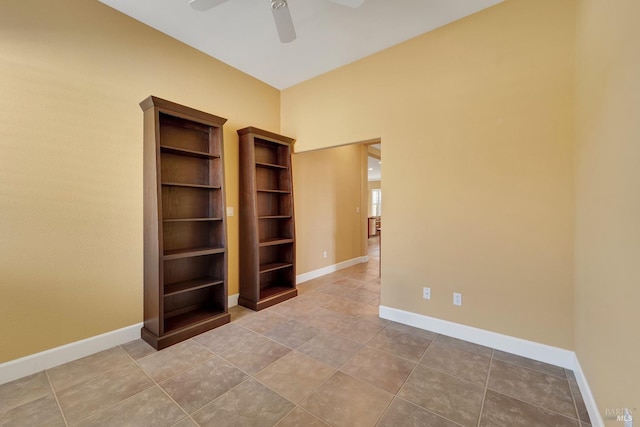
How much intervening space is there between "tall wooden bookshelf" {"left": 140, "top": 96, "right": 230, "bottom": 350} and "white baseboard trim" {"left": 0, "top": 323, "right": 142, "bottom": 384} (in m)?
0.17

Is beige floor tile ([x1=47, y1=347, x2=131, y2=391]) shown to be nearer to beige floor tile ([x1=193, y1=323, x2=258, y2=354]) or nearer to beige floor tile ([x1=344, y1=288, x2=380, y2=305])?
beige floor tile ([x1=193, y1=323, x2=258, y2=354])

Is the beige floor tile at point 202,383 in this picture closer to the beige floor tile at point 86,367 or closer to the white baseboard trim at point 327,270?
the beige floor tile at point 86,367

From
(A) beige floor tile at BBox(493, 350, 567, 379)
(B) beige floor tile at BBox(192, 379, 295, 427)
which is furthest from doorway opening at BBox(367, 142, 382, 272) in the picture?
(B) beige floor tile at BBox(192, 379, 295, 427)

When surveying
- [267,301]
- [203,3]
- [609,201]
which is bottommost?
[267,301]

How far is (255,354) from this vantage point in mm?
2242

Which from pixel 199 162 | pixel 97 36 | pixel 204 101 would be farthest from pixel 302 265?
pixel 97 36

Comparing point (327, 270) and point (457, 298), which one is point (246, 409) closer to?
point (457, 298)

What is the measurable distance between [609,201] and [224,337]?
3.08m

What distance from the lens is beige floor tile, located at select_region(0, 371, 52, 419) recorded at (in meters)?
1.67

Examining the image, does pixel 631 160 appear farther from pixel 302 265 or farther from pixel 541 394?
pixel 302 265

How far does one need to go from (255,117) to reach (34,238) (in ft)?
8.73

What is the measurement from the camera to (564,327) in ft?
6.61

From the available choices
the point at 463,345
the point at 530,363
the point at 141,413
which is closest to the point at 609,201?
the point at 530,363

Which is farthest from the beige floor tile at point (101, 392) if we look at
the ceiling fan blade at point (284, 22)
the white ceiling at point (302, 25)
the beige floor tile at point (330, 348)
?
the white ceiling at point (302, 25)
